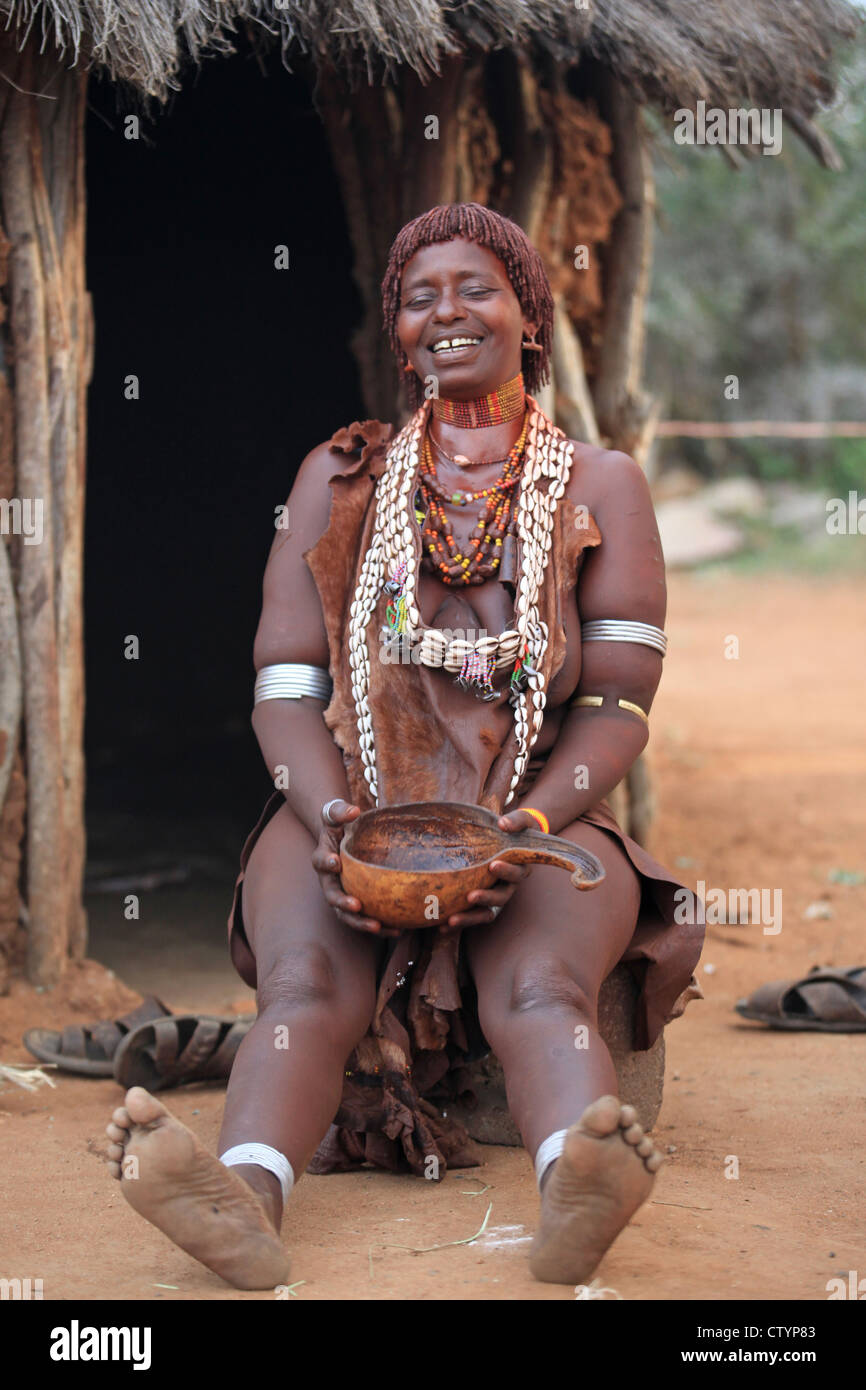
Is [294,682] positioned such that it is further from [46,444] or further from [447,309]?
[46,444]

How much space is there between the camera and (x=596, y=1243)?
228cm

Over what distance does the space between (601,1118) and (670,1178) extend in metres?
0.95

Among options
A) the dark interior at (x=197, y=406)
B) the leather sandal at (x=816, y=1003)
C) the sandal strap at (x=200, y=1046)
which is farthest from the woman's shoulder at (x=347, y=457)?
the dark interior at (x=197, y=406)

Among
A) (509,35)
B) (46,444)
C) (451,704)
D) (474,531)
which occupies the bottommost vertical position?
(451,704)

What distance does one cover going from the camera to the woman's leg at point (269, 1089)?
2.24m

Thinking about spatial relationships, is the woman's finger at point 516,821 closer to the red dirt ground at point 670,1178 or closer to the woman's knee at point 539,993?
the woman's knee at point 539,993

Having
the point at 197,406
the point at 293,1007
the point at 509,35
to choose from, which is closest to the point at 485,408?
the point at 509,35

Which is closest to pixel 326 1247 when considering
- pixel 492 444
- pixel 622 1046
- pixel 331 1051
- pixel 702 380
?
pixel 331 1051

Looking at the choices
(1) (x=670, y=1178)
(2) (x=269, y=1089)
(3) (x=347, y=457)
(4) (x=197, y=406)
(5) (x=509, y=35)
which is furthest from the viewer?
(4) (x=197, y=406)

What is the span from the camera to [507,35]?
394cm

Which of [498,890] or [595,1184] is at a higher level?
[498,890]

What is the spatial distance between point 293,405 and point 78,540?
2671 millimetres

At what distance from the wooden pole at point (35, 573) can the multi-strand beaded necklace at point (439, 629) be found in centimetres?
133

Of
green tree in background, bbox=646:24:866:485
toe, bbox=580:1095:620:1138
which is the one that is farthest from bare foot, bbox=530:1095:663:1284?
green tree in background, bbox=646:24:866:485
